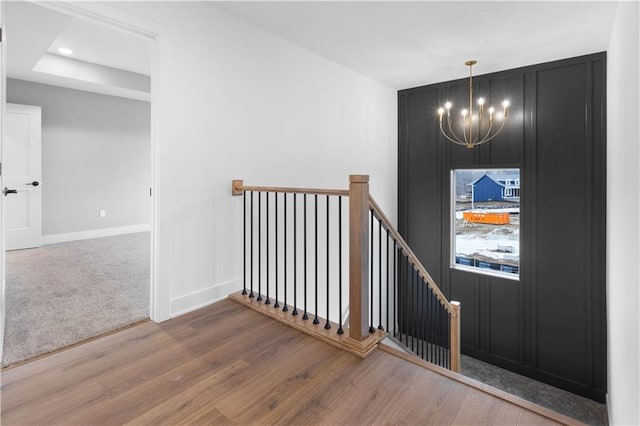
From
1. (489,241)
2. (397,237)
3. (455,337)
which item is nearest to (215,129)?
(397,237)

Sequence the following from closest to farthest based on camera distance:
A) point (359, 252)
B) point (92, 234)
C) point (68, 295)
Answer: point (359, 252) → point (68, 295) → point (92, 234)

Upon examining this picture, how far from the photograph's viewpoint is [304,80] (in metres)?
3.54

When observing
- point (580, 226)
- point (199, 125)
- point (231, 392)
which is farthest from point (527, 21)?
point (231, 392)

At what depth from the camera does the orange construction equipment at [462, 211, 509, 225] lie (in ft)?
15.2

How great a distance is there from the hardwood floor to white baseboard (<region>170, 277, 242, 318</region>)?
13.4 inches

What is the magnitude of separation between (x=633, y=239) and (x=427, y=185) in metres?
3.32

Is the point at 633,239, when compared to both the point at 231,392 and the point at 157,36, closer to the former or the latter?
the point at 231,392

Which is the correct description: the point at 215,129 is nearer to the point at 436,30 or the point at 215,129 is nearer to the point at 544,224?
the point at 436,30

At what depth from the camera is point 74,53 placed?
424cm

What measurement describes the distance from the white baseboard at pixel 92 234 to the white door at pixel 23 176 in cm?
25

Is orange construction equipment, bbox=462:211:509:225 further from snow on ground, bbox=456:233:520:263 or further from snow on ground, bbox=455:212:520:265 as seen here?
snow on ground, bbox=456:233:520:263

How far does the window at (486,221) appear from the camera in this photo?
4.53 metres

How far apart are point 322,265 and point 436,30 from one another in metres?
2.54

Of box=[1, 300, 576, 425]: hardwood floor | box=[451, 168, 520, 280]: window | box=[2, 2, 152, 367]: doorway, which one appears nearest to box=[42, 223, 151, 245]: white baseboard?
box=[2, 2, 152, 367]: doorway
